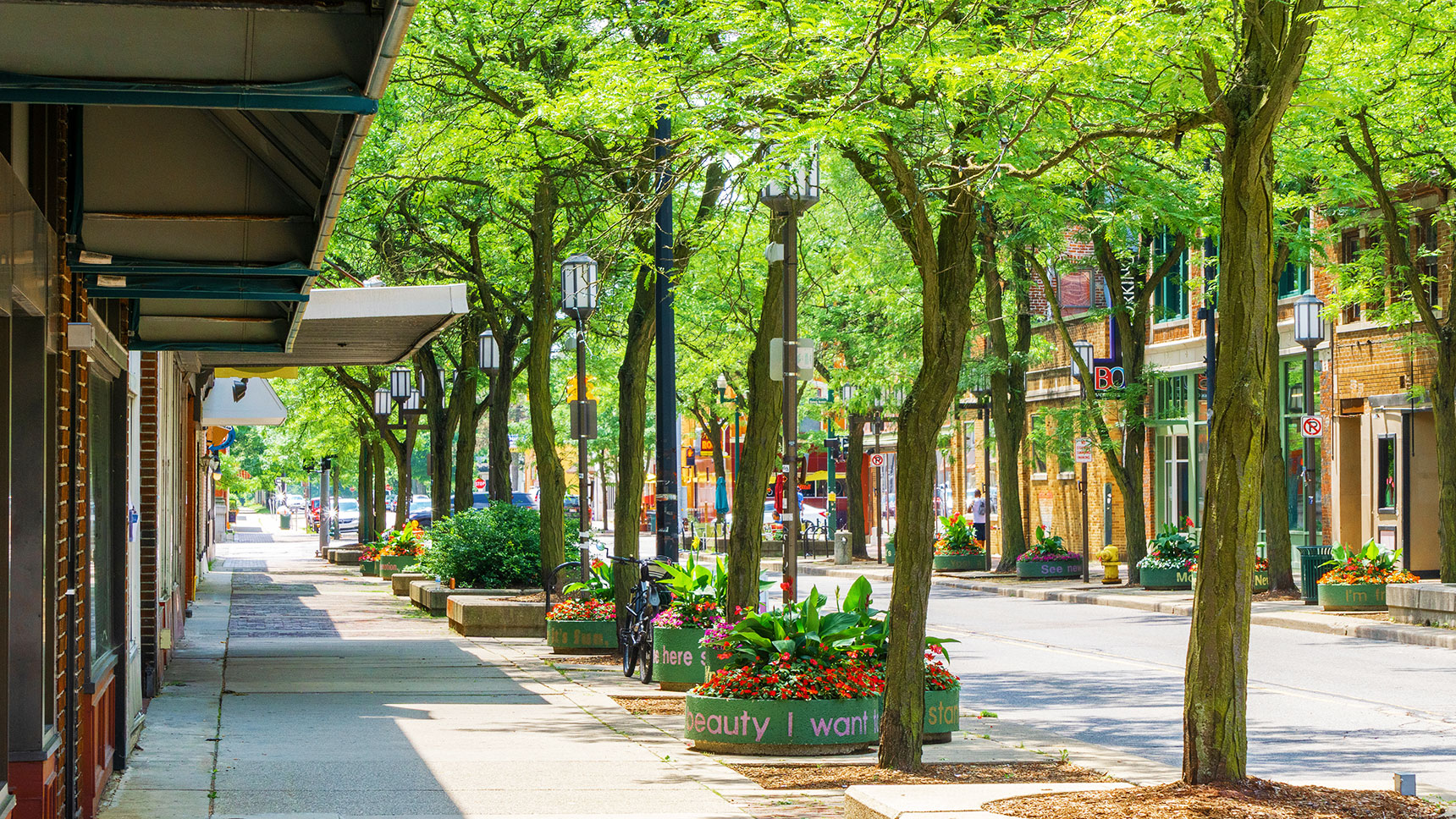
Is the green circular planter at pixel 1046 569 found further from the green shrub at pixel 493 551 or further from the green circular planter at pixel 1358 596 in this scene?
the green shrub at pixel 493 551

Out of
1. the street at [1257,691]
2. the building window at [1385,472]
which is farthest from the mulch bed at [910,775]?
the building window at [1385,472]

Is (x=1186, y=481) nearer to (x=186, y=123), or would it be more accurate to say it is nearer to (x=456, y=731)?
(x=456, y=731)

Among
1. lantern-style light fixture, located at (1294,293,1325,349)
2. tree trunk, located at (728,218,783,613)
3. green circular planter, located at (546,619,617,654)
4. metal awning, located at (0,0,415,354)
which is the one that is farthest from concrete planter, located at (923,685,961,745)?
lantern-style light fixture, located at (1294,293,1325,349)

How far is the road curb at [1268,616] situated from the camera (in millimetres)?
19562

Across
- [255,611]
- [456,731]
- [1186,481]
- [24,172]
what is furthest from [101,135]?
[1186,481]

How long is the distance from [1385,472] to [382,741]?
2470cm

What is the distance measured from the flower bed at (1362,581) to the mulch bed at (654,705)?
1272 centimetres

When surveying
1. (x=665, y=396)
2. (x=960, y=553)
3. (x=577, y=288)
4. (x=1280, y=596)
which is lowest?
(x=1280, y=596)

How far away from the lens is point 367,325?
14.9m

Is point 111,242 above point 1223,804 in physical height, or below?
above

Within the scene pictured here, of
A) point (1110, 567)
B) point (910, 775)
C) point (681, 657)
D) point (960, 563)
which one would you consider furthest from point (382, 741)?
point (960, 563)

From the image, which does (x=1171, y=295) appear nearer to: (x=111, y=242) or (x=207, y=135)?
(x=111, y=242)

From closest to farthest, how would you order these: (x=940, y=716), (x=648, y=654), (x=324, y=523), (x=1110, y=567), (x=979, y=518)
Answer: (x=940, y=716)
(x=648, y=654)
(x=1110, y=567)
(x=979, y=518)
(x=324, y=523)

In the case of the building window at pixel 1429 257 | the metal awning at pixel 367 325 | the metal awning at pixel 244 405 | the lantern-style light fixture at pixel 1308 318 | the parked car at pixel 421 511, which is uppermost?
the building window at pixel 1429 257
